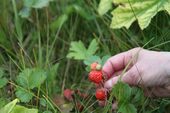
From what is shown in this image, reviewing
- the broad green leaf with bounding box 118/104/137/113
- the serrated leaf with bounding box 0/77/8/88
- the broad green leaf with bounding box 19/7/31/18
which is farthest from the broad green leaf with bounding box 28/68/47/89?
the broad green leaf with bounding box 19/7/31/18

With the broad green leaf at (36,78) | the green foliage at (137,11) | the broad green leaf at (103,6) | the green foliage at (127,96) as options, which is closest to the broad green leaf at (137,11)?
the green foliage at (137,11)

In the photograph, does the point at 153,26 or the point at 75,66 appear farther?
the point at 75,66

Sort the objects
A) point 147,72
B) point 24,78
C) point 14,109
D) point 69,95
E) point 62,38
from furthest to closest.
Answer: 1. point 62,38
2. point 69,95
3. point 24,78
4. point 147,72
5. point 14,109

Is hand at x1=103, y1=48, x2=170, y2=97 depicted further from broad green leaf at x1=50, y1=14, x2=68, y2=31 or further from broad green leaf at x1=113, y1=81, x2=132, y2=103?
broad green leaf at x1=50, y1=14, x2=68, y2=31

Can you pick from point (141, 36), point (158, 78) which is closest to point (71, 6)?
point (141, 36)

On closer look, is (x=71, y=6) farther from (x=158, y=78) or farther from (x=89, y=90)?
(x=158, y=78)

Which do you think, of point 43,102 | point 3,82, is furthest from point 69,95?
point 3,82

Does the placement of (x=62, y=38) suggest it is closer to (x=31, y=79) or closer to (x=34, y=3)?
(x=34, y=3)
